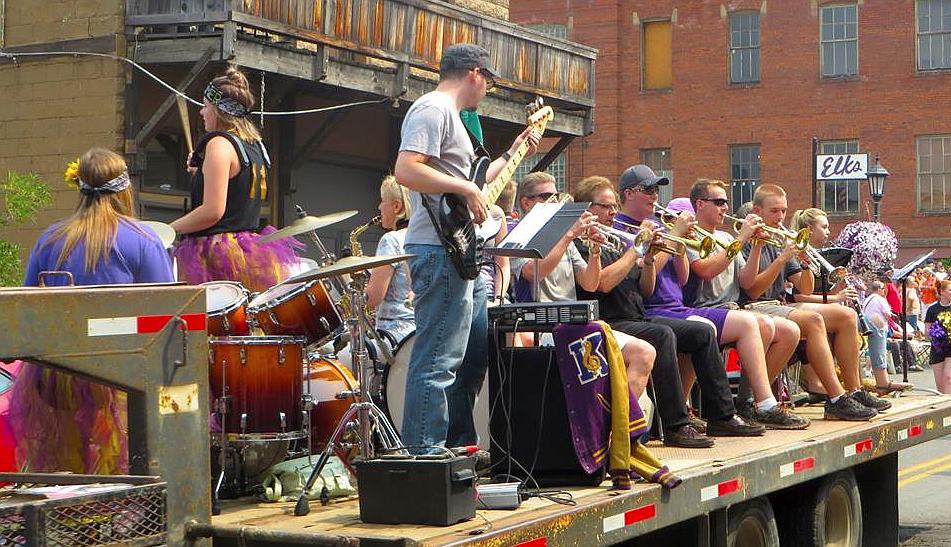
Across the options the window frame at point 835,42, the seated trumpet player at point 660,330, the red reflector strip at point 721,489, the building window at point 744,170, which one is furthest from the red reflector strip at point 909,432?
the window frame at point 835,42

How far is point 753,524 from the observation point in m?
6.57

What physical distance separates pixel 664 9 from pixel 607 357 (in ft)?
130

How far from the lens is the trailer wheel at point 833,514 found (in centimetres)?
723

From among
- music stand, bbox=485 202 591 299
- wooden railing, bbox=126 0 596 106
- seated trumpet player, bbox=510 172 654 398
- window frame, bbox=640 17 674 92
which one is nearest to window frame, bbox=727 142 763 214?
window frame, bbox=640 17 674 92

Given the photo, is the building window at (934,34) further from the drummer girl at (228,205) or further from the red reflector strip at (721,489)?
the drummer girl at (228,205)

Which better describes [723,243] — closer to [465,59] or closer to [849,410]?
[849,410]

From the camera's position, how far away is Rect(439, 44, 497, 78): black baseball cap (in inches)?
221

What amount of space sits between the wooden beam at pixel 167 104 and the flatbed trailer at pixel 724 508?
869 cm

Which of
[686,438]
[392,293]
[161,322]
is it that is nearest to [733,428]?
[686,438]

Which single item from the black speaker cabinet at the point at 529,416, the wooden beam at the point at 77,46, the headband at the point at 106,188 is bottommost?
the black speaker cabinet at the point at 529,416

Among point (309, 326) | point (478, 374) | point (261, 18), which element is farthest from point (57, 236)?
point (261, 18)

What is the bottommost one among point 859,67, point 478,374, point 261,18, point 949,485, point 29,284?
point 949,485

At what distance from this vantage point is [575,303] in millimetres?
5582

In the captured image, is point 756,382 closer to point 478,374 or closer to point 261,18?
point 478,374
